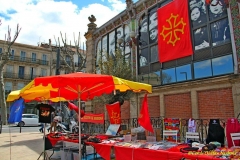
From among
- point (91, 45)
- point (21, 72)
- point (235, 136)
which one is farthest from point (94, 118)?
point (21, 72)

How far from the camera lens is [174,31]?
38.9 feet

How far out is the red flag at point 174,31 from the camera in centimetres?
1127

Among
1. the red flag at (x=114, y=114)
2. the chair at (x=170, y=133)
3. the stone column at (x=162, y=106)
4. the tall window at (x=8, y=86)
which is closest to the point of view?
the chair at (x=170, y=133)

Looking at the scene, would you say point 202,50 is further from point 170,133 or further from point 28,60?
point 28,60

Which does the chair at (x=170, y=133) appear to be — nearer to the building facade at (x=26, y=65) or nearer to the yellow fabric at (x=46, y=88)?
the yellow fabric at (x=46, y=88)

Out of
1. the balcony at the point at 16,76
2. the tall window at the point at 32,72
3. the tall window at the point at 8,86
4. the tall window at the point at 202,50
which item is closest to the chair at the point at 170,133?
the tall window at the point at 202,50

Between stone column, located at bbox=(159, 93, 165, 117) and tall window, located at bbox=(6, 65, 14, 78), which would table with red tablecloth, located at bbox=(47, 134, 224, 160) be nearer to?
stone column, located at bbox=(159, 93, 165, 117)

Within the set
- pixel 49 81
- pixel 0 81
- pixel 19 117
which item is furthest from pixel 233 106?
pixel 0 81

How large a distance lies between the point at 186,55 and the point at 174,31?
1.68 m

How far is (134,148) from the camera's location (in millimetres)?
4629

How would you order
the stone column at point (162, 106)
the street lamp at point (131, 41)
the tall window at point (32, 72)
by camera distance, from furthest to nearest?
the tall window at point (32, 72) → the street lamp at point (131, 41) → the stone column at point (162, 106)

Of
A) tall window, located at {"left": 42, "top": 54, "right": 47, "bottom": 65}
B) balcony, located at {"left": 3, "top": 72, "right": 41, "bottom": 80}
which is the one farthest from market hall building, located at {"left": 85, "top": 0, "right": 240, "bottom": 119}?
tall window, located at {"left": 42, "top": 54, "right": 47, "bottom": 65}

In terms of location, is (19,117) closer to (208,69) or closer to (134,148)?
(134,148)

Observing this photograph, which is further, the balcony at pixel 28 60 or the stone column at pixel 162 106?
the balcony at pixel 28 60
